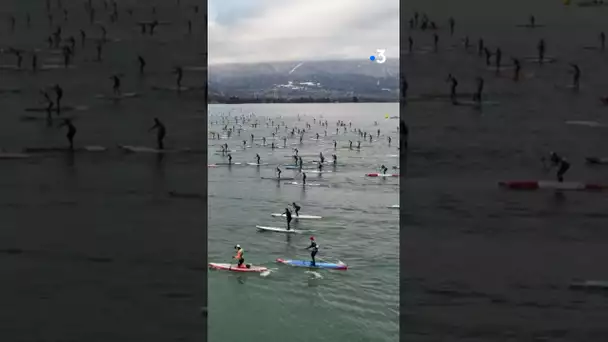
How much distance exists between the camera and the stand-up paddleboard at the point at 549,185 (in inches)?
73.6

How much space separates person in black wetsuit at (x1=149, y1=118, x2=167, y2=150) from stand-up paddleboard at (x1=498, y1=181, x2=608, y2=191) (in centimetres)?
112

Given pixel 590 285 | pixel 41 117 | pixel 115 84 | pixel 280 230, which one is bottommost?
pixel 280 230

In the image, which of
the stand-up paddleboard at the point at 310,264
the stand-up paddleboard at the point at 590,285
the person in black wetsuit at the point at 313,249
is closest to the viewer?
the stand-up paddleboard at the point at 590,285

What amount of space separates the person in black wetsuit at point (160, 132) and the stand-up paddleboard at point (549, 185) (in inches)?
44.1

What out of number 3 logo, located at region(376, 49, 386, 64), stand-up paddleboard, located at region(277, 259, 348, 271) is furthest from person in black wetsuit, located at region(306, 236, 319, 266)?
number 3 logo, located at region(376, 49, 386, 64)

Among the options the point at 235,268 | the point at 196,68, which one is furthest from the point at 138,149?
the point at 235,268

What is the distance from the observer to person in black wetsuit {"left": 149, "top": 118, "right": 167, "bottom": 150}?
6.42 ft

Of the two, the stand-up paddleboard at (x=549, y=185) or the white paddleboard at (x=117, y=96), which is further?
the white paddleboard at (x=117, y=96)

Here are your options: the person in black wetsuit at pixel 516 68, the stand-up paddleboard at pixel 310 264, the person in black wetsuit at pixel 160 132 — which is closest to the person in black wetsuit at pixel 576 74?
the person in black wetsuit at pixel 516 68

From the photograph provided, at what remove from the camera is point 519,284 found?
188 centimetres

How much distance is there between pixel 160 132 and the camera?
1960 millimetres

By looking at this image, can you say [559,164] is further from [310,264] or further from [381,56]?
[310,264]

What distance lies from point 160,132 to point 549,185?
4.24 ft

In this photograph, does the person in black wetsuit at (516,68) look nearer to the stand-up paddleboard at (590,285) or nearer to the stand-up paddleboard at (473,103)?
the stand-up paddleboard at (473,103)
